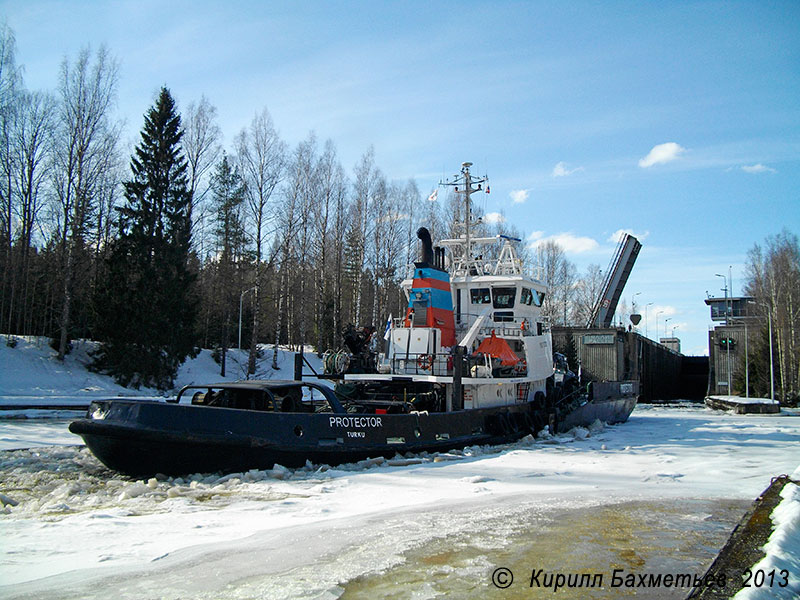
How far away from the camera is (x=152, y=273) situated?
25672 mm

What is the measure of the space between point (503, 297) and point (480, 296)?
0.60 meters

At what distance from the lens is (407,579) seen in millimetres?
4285

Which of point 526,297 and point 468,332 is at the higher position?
point 526,297

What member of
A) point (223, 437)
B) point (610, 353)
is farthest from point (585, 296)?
point (223, 437)

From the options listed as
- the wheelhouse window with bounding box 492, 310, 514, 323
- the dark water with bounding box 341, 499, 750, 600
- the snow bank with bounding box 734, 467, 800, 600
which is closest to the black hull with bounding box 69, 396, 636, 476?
the dark water with bounding box 341, 499, 750, 600

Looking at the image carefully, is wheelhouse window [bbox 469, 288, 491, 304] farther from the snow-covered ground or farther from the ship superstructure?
the snow-covered ground

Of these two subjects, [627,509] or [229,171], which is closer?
[627,509]

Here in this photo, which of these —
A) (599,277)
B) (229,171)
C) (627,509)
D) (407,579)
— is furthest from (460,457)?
(599,277)

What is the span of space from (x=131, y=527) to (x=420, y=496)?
319 centimetres

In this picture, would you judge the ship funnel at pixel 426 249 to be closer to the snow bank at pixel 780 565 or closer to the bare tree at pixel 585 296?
the snow bank at pixel 780 565

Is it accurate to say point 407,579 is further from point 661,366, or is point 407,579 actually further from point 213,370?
point 661,366

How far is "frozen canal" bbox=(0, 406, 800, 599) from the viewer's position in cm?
420

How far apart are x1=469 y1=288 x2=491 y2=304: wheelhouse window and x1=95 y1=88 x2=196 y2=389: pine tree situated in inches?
582

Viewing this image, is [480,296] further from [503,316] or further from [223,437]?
[223,437]
